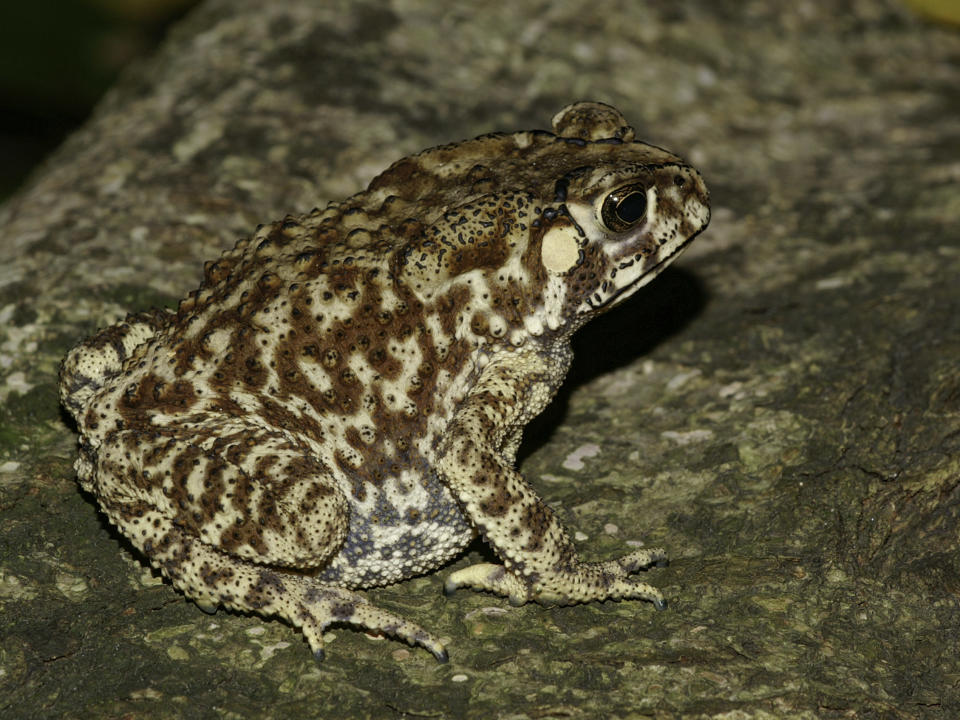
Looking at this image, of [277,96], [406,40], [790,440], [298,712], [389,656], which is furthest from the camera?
[406,40]

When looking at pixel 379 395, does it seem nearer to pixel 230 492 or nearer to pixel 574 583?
pixel 230 492

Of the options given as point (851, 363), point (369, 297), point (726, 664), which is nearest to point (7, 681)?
point (369, 297)

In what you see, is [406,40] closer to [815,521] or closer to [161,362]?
[161,362]

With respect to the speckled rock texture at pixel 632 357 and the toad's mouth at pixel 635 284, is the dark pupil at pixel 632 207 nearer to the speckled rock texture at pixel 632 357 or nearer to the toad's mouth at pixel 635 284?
the toad's mouth at pixel 635 284

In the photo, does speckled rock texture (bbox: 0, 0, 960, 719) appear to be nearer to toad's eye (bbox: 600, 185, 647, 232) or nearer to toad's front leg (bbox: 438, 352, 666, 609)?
toad's front leg (bbox: 438, 352, 666, 609)

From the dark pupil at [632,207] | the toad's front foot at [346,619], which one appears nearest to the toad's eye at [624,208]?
the dark pupil at [632,207]
